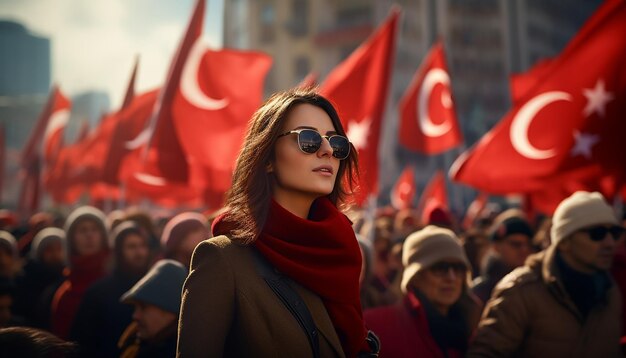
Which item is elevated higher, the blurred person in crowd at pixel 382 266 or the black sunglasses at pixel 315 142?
the black sunglasses at pixel 315 142

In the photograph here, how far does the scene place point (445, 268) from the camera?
3826mm

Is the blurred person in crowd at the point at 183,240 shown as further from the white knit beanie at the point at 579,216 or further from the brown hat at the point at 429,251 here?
the white knit beanie at the point at 579,216

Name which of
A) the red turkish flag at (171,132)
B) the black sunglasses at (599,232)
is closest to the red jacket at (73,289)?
A: the red turkish flag at (171,132)

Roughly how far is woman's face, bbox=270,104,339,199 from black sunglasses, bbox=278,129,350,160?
18 mm

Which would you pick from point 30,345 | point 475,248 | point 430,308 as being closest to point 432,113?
point 475,248

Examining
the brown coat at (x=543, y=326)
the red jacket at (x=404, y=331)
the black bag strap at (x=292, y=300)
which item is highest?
the black bag strap at (x=292, y=300)

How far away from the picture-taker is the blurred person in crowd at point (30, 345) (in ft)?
6.70

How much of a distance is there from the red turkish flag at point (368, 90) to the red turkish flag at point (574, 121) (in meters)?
1.44

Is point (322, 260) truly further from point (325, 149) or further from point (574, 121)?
point (574, 121)

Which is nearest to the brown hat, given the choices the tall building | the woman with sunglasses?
the woman with sunglasses

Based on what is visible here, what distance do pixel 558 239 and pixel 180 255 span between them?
2538 millimetres

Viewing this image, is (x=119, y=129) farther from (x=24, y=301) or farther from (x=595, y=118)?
(x=595, y=118)

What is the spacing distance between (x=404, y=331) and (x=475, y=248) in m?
3.35

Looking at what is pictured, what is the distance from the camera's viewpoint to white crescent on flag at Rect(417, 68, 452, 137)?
10359 millimetres
